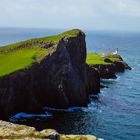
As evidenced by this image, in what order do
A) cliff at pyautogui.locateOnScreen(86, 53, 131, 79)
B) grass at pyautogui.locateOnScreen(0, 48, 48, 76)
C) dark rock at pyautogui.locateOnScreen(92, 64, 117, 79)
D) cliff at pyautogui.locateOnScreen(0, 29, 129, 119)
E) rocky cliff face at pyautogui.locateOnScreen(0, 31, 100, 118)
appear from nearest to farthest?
rocky cliff face at pyautogui.locateOnScreen(0, 31, 100, 118) → cliff at pyautogui.locateOnScreen(0, 29, 129, 119) → grass at pyautogui.locateOnScreen(0, 48, 48, 76) → dark rock at pyautogui.locateOnScreen(92, 64, 117, 79) → cliff at pyautogui.locateOnScreen(86, 53, 131, 79)

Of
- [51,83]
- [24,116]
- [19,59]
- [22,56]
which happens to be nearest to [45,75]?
[51,83]

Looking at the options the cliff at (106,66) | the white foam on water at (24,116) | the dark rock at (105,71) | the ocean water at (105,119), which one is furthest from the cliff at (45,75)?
the cliff at (106,66)

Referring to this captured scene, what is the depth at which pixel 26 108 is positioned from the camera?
8025cm

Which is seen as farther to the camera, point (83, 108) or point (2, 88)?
point (83, 108)

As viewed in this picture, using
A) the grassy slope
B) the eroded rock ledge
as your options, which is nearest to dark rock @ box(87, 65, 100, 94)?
the grassy slope

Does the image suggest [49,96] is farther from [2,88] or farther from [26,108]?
[2,88]

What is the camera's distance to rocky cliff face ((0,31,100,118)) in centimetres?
7706

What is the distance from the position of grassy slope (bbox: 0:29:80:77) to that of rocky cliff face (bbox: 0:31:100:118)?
4.77 feet

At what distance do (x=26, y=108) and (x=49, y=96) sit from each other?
8877 mm

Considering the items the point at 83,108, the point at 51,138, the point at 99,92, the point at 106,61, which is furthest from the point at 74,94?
the point at 106,61

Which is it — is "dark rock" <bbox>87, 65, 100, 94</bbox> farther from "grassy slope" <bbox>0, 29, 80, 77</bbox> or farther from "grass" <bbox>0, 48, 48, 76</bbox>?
"grass" <bbox>0, 48, 48, 76</bbox>

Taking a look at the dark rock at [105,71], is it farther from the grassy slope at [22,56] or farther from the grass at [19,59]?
the grass at [19,59]

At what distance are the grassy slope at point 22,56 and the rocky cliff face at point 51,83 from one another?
4.77ft

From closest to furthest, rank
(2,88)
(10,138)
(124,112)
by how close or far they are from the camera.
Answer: (10,138)
(2,88)
(124,112)
